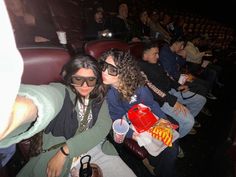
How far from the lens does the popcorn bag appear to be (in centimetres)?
187

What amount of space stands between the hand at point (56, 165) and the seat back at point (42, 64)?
2.01 feet

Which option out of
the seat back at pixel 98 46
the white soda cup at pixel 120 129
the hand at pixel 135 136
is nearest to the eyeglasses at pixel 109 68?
the seat back at pixel 98 46

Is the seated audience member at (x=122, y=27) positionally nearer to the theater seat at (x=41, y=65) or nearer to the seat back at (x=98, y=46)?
the seat back at (x=98, y=46)

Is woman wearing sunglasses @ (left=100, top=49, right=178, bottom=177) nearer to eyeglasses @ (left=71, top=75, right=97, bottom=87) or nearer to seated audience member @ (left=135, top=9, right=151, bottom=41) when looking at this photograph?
eyeglasses @ (left=71, top=75, right=97, bottom=87)

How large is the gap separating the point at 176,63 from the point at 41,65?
2.34m

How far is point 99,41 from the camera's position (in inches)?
89.1

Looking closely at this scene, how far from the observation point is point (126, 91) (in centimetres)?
206

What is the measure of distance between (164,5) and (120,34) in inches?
173

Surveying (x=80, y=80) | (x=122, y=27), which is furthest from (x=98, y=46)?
(x=122, y=27)

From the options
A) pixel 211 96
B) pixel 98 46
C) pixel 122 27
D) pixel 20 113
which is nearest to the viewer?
pixel 20 113

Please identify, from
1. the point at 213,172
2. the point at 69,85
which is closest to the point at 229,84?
the point at 213,172

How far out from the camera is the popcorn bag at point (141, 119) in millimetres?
1873

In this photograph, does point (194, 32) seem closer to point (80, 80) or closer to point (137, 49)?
point (137, 49)

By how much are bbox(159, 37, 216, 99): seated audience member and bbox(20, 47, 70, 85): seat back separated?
1.80 meters
